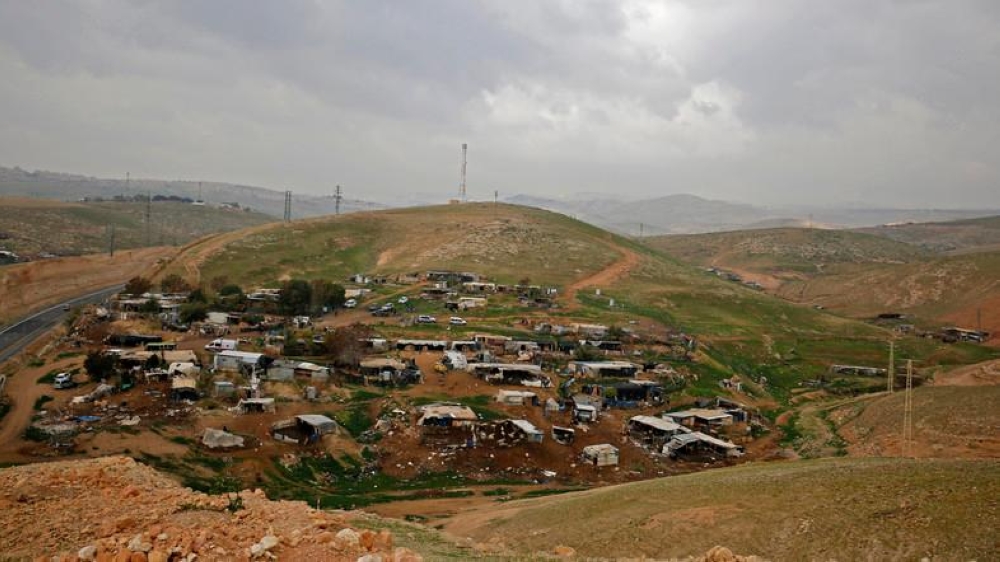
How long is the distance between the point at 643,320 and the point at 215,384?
4320cm

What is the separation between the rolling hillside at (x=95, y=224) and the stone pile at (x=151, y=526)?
313 feet

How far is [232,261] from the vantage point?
83.6 meters

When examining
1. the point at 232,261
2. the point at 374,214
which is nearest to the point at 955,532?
the point at 232,261

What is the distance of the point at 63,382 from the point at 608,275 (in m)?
67.2

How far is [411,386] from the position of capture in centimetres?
4153

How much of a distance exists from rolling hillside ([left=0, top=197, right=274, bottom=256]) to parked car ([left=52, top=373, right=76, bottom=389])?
68872mm

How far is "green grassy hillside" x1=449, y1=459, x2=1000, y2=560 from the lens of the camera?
15.6 meters

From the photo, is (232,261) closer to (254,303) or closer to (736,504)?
(254,303)

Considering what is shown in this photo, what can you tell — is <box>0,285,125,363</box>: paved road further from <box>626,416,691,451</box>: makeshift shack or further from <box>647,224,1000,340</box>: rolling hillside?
<box>647,224,1000,340</box>: rolling hillside

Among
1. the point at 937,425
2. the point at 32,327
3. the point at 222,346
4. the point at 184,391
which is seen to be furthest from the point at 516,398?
the point at 32,327

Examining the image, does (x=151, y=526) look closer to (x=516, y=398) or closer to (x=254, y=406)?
(x=254, y=406)

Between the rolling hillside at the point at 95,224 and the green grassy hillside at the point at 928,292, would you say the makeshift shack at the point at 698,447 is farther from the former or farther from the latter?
the rolling hillside at the point at 95,224

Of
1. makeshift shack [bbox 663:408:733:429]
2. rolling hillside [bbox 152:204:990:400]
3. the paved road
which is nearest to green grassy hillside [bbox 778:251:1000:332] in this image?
rolling hillside [bbox 152:204:990:400]

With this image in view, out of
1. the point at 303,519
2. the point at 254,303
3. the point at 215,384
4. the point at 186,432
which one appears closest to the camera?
the point at 303,519
